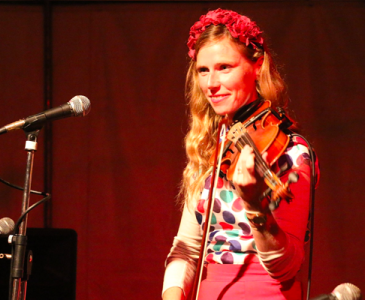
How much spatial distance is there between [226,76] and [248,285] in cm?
→ 52

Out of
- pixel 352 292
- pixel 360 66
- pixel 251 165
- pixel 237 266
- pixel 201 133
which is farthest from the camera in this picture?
pixel 360 66

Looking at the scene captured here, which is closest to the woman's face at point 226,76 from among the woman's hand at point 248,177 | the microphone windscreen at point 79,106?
the microphone windscreen at point 79,106

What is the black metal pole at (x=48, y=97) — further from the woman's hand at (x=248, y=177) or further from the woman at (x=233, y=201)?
the woman's hand at (x=248, y=177)

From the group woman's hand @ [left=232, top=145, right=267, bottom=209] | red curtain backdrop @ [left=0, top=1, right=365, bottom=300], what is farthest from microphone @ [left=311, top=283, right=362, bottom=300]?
red curtain backdrop @ [left=0, top=1, right=365, bottom=300]

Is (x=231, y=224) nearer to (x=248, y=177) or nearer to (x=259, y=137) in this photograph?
(x=259, y=137)

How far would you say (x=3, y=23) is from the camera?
2.80 metres

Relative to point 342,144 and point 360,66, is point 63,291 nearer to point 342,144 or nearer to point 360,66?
point 342,144

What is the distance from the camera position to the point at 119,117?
9.25 feet

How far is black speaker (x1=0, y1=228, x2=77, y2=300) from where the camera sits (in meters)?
1.74

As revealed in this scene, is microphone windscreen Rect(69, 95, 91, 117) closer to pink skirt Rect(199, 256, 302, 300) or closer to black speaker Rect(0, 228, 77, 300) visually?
pink skirt Rect(199, 256, 302, 300)

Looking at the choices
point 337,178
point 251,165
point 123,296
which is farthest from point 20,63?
point 251,165

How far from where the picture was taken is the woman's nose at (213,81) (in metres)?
1.26

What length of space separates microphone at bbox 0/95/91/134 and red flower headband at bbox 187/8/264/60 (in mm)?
349

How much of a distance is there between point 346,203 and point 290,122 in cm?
160
